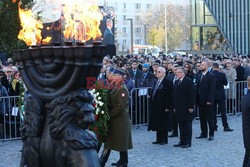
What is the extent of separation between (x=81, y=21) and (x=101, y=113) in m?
5.67

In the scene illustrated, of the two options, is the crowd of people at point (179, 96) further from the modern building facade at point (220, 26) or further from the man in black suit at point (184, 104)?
the modern building facade at point (220, 26)

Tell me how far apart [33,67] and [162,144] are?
31.2ft

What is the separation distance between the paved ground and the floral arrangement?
142 cm

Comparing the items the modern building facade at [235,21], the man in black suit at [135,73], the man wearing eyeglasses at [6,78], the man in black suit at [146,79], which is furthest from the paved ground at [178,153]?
the modern building facade at [235,21]

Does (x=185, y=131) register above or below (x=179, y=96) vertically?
below

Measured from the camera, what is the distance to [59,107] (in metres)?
4.16

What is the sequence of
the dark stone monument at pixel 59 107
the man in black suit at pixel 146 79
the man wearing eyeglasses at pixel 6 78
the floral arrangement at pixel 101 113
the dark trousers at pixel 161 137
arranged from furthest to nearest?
the man in black suit at pixel 146 79 → the man wearing eyeglasses at pixel 6 78 → the dark trousers at pixel 161 137 → the floral arrangement at pixel 101 113 → the dark stone monument at pixel 59 107

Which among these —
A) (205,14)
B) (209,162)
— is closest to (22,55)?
(209,162)

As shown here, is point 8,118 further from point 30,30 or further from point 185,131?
point 30,30

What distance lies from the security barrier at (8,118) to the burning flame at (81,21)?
9.92 m

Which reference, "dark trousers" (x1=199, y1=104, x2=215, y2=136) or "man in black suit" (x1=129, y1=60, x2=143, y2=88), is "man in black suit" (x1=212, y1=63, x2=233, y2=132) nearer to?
"dark trousers" (x1=199, y1=104, x2=215, y2=136)

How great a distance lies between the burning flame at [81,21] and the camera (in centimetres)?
441

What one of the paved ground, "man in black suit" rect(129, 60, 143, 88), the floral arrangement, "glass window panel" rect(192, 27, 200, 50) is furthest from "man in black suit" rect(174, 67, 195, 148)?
"glass window panel" rect(192, 27, 200, 50)

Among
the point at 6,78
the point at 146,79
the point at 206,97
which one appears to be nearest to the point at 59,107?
the point at 206,97
